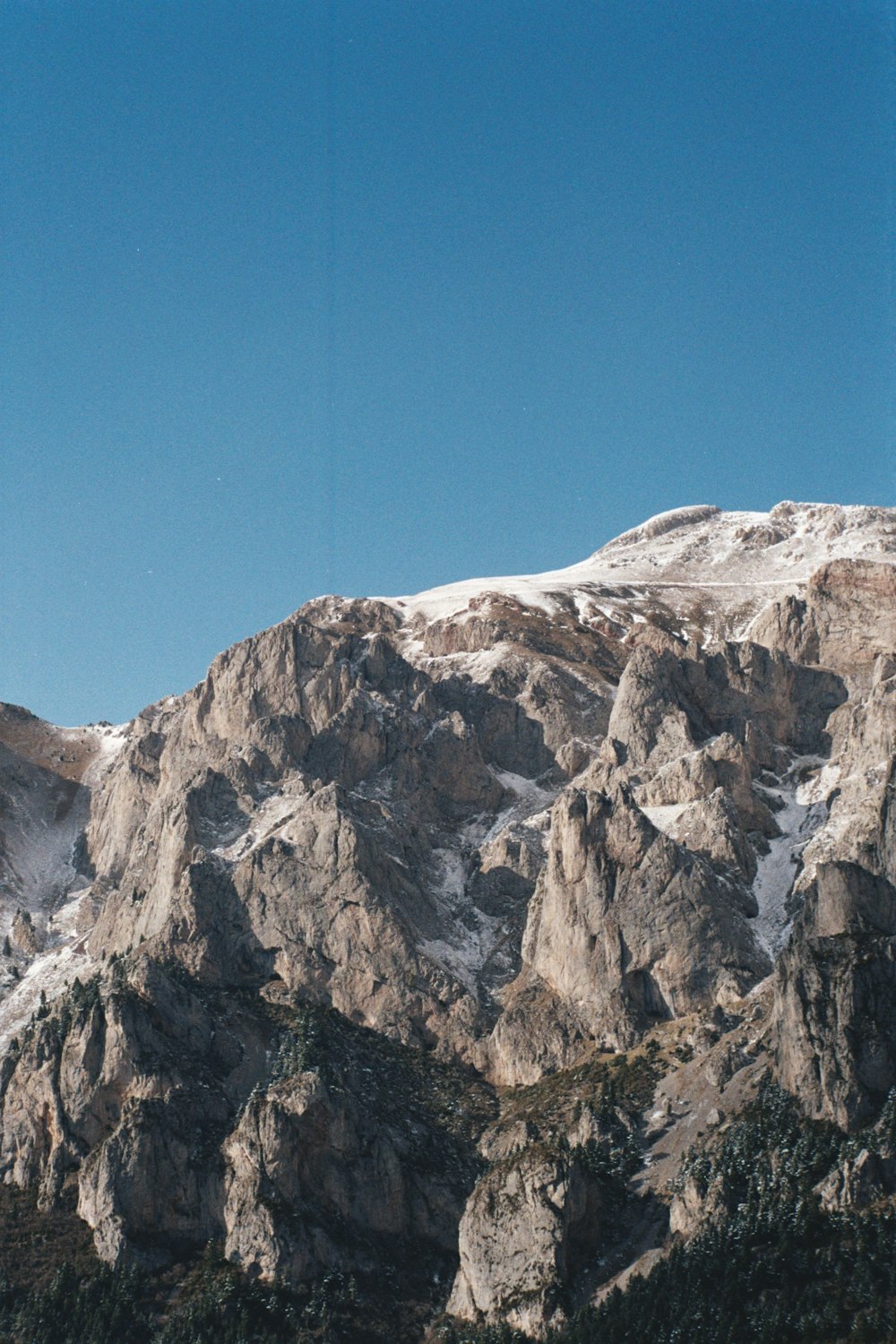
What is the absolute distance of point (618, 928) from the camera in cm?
19888

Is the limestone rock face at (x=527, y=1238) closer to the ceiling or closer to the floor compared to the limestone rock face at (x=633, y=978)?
closer to the floor

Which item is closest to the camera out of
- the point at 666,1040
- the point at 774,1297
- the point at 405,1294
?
the point at 774,1297

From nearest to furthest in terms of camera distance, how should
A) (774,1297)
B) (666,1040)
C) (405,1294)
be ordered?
(774,1297), (405,1294), (666,1040)

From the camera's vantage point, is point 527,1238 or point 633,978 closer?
point 527,1238

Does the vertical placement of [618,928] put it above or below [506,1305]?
above

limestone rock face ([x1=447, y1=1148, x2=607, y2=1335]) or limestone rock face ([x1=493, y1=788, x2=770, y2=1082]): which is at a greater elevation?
limestone rock face ([x1=493, y1=788, x2=770, y2=1082])

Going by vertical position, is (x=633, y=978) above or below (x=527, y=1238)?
above

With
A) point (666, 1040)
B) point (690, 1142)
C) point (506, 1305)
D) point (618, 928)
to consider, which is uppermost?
point (618, 928)

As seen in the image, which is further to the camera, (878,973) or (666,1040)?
(666,1040)

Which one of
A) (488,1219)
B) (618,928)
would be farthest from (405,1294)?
(618,928)

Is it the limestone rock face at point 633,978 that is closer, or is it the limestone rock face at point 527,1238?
the limestone rock face at point 527,1238

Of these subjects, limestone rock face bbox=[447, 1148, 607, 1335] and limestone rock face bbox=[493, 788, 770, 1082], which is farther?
limestone rock face bbox=[493, 788, 770, 1082]

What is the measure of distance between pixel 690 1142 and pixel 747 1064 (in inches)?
481

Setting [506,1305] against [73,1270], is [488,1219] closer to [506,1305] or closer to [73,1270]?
[506,1305]
